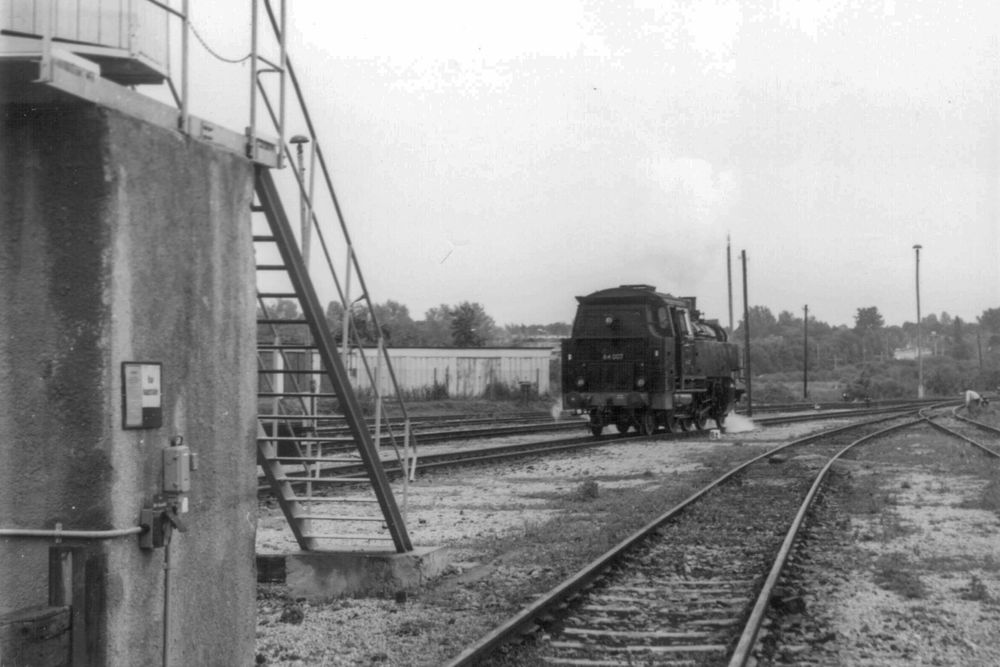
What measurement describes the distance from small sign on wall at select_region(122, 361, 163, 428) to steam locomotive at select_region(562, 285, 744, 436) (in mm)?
21319

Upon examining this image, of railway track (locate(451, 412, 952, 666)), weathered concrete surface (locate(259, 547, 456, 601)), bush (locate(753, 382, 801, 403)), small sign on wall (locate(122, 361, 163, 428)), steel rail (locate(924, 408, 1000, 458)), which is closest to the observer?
small sign on wall (locate(122, 361, 163, 428))

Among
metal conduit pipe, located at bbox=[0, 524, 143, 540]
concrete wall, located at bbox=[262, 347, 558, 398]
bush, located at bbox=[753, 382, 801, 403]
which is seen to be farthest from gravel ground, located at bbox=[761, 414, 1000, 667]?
bush, located at bbox=[753, 382, 801, 403]

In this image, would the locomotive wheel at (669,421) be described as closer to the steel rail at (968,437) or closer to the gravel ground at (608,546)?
the steel rail at (968,437)

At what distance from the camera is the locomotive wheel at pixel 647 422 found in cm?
2741

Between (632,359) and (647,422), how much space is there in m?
2.24

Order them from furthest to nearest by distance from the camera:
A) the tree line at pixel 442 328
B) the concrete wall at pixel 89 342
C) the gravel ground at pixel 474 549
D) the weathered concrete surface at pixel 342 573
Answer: the tree line at pixel 442 328 < the weathered concrete surface at pixel 342 573 < the gravel ground at pixel 474 549 < the concrete wall at pixel 89 342

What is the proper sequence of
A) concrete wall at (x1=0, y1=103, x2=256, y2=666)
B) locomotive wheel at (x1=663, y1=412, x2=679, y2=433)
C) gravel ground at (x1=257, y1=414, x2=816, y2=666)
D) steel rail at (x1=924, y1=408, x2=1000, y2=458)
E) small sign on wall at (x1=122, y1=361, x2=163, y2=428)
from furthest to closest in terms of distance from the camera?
locomotive wheel at (x1=663, y1=412, x2=679, y2=433) → steel rail at (x1=924, y1=408, x2=1000, y2=458) → gravel ground at (x1=257, y1=414, x2=816, y2=666) → small sign on wall at (x1=122, y1=361, x2=163, y2=428) → concrete wall at (x1=0, y1=103, x2=256, y2=666)

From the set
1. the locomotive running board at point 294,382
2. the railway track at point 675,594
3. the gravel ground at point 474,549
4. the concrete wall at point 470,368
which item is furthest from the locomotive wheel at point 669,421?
the concrete wall at point 470,368

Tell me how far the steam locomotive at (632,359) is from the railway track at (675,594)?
39.5ft

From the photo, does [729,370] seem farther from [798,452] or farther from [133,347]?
[133,347]

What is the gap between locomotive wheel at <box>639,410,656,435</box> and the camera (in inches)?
1079

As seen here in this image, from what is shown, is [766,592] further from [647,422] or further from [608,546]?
[647,422]

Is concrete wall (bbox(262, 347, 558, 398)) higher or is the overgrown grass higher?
concrete wall (bbox(262, 347, 558, 398))

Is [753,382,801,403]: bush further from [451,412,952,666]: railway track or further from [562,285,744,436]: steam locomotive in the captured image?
[451,412,952,666]: railway track
